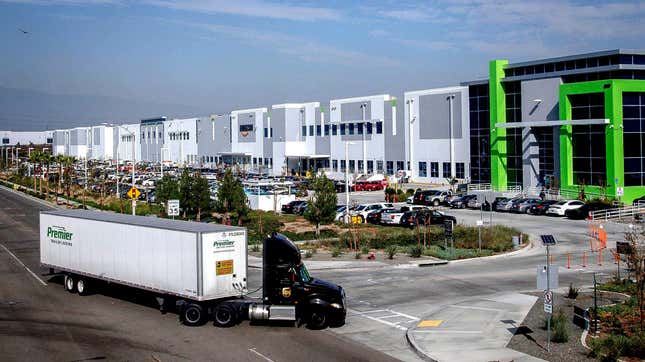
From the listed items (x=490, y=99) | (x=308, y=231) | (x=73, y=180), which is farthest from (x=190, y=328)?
(x=73, y=180)

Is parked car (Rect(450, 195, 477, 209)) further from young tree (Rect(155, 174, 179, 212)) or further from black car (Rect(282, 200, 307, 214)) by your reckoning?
young tree (Rect(155, 174, 179, 212))

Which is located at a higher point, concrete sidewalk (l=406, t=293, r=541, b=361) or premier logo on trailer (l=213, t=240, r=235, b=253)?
premier logo on trailer (l=213, t=240, r=235, b=253)

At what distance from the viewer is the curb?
17.9 m

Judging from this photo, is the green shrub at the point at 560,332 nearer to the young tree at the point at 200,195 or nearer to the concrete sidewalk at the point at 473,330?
the concrete sidewalk at the point at 473,330

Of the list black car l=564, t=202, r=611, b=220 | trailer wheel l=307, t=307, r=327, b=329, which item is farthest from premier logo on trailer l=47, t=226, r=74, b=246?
black car l=564, t=202, r=611, b=220

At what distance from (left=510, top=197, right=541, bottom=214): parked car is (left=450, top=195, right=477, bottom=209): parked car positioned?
5321 millimetres

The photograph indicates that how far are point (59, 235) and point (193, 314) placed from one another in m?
9.08

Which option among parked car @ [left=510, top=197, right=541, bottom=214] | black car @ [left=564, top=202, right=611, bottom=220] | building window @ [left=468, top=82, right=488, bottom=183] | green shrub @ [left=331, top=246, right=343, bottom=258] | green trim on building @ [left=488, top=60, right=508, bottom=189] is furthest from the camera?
building window @ [left=468, top=82, right=488, bottom=183]

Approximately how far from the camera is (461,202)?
63500mm

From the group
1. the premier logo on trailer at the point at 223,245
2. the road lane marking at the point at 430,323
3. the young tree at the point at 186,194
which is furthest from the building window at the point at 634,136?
the premier logo on trailer at the point at 223,245

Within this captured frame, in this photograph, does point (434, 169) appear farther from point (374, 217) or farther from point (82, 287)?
point (82, 287)

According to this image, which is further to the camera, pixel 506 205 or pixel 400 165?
pixel 400 165

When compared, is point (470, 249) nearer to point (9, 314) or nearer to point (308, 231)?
point (308, 231)

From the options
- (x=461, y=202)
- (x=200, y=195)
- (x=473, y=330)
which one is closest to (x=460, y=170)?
(x=461, y=202)
